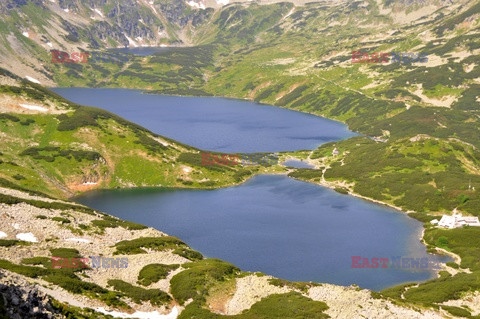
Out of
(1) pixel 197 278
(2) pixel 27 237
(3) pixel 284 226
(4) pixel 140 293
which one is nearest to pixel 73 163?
(3) pixel 284 226

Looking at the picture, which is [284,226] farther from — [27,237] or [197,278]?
[27,237]

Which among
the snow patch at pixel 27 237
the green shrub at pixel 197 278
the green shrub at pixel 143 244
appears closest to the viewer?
the green shrub at pixel 197 278

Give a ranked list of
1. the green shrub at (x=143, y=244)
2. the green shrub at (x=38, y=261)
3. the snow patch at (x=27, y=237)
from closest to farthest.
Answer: the green shrub at (x=38, y=261), the snow patch at (x=27, y=237), the green shrub at (x=143, y=244)

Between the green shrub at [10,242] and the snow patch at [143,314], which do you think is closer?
the snow patch at [143,314]

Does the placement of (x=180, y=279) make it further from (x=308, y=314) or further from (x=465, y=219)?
(x=465, y=219)

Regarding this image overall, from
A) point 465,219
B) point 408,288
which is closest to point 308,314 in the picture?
point 408,288

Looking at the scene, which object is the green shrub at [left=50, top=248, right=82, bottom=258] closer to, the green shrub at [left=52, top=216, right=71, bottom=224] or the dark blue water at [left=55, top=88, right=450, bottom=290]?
the green shrub at [left=52, top=216, right=71, bottom=224]

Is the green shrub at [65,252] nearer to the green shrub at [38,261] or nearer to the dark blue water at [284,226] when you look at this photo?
the green shrub at [38,261]

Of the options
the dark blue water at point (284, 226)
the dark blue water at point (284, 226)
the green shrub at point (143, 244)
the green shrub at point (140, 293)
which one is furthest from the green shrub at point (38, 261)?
the dark blue water at point (284, 226)
